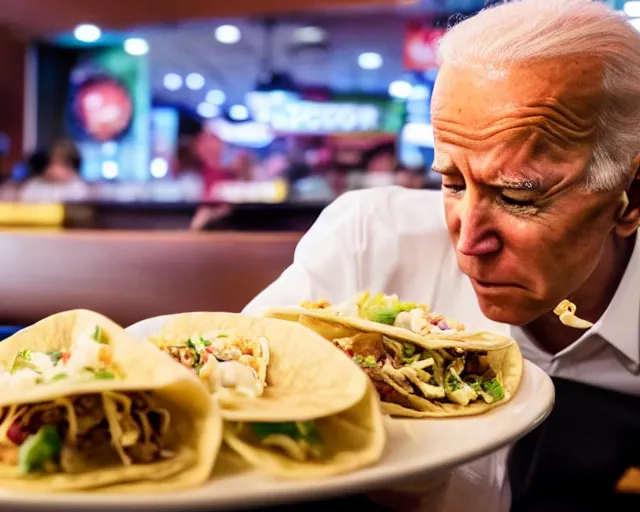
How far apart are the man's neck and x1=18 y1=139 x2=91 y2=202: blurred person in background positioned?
3346mm

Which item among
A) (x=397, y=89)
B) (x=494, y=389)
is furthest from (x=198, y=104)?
(x=494, y=389)

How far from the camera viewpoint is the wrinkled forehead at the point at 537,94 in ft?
Result: 4.41

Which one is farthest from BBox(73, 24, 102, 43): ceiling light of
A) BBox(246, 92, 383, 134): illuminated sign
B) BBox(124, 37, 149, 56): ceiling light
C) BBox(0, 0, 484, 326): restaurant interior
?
BBox(246, 92, 383, 134): illuminated sign

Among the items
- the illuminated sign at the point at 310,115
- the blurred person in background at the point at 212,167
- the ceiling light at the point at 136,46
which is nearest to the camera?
the blurred person in background at the point at 212,167

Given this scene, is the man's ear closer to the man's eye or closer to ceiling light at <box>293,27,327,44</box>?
the man's eye

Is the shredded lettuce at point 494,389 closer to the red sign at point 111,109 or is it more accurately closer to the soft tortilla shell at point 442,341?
the soft tortilla shell at point 442,341

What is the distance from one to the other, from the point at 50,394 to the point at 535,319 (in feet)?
3.57

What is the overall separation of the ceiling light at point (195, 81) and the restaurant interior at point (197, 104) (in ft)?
0.08

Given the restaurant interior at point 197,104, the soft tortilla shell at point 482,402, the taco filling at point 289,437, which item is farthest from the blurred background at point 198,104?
the taco filling at point 289,437

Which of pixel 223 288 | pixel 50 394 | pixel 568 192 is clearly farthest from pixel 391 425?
pixel 223 288

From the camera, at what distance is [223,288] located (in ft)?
6.12

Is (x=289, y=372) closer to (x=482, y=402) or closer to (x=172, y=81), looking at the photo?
(x=482, y=402)

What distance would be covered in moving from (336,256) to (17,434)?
3.72ft

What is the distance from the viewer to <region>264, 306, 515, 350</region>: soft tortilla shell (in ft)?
4.46
